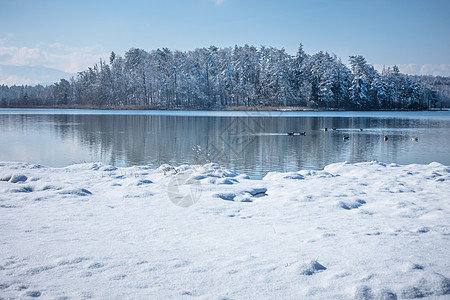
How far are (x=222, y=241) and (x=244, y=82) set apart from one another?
99078mm

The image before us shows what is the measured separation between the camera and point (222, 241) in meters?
5.25

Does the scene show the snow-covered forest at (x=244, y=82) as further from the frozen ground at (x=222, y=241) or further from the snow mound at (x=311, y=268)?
the snow mound at (x=311, y=268)

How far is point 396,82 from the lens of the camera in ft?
360

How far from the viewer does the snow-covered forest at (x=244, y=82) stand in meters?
92.4

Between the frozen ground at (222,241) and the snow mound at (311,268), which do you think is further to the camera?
the snow mound at (311,268)

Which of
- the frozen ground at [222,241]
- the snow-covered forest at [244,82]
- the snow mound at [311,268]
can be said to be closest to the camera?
the frozen ground at [222,241]

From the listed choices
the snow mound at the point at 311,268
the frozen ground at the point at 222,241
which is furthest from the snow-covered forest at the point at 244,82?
the snow mound at the point at 311,268

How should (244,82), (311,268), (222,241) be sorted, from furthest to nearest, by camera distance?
(244,82)
(222,241)
(311,268)

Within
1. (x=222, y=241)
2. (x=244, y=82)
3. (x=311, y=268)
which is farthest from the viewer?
(x=244, y=82)

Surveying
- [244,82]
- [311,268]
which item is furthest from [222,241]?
[244,82]

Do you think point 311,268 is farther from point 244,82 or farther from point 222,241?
point 244,82

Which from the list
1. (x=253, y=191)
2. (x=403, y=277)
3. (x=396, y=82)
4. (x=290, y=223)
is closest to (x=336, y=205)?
(x=290, y=223)

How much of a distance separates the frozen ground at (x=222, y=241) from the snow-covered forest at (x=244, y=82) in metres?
83.8

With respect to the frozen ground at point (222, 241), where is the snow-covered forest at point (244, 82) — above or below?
above
